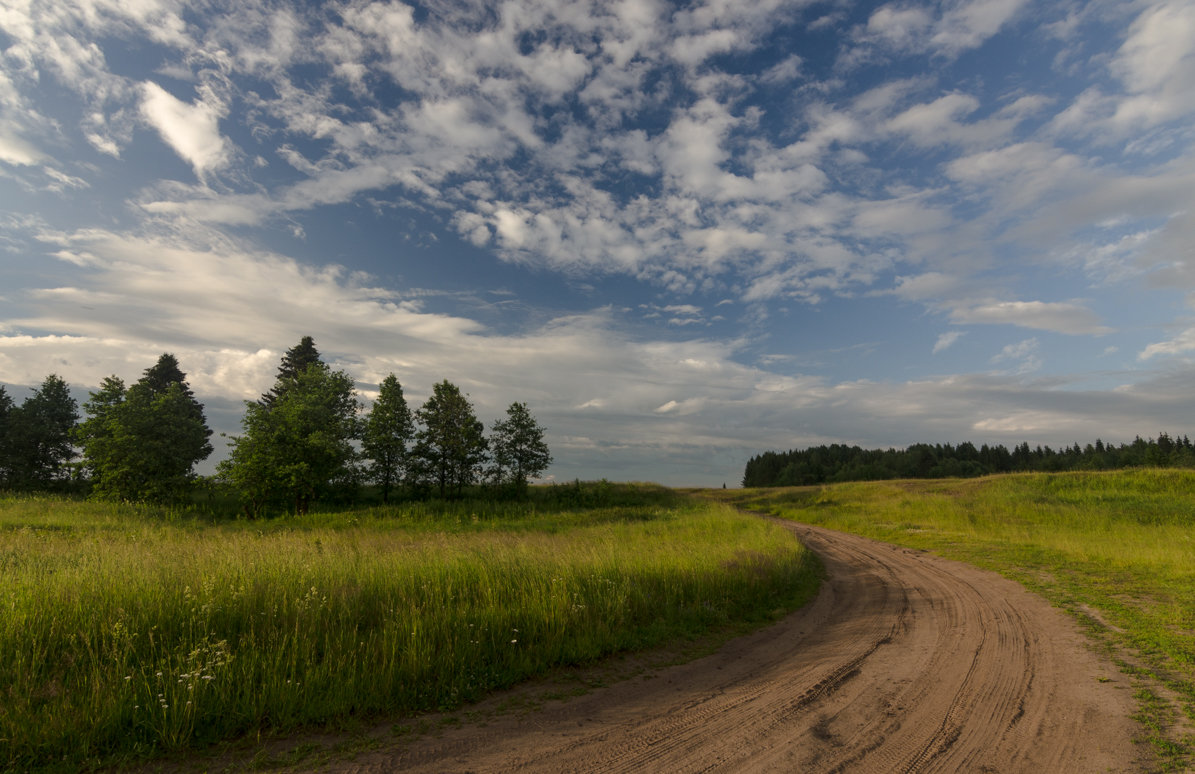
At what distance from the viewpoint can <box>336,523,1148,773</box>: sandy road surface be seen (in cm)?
440

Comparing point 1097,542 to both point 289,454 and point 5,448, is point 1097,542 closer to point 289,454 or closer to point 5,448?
point 289,454

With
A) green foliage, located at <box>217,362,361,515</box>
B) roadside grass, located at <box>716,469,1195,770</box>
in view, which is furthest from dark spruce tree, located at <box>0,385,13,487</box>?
roadside grass, located at <box>716,469,1195,770</box>

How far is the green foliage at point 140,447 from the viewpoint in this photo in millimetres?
33375

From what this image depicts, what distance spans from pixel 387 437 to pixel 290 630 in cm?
3900

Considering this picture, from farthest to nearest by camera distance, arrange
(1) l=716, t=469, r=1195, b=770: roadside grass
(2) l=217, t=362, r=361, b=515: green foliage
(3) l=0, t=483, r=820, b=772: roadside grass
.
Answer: (2) l=217, t=362, r=361, b=515: green foliage, (1) l=716, t=469, r=1195, b=770: roadside grass, (3) l=0, t=483, r=820, b=772: roadside grass

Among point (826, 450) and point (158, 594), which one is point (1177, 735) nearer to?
point (158, 594)

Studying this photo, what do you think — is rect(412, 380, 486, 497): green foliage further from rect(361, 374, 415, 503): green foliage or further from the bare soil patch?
the bare soil patch

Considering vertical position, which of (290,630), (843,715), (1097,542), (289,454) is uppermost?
(289,454)

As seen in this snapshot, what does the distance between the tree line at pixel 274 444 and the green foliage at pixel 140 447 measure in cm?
7

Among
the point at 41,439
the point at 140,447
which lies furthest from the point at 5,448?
the point at 140,447

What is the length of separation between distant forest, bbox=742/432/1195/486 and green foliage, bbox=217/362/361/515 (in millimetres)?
115383

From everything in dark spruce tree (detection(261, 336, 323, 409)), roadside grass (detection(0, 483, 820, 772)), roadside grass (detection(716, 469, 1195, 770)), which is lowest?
roadside grass (detection(716, 469, 1195, 770))

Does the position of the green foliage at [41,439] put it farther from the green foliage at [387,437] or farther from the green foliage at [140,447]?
the green foliage at [387,437]

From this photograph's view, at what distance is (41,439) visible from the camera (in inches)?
1780
